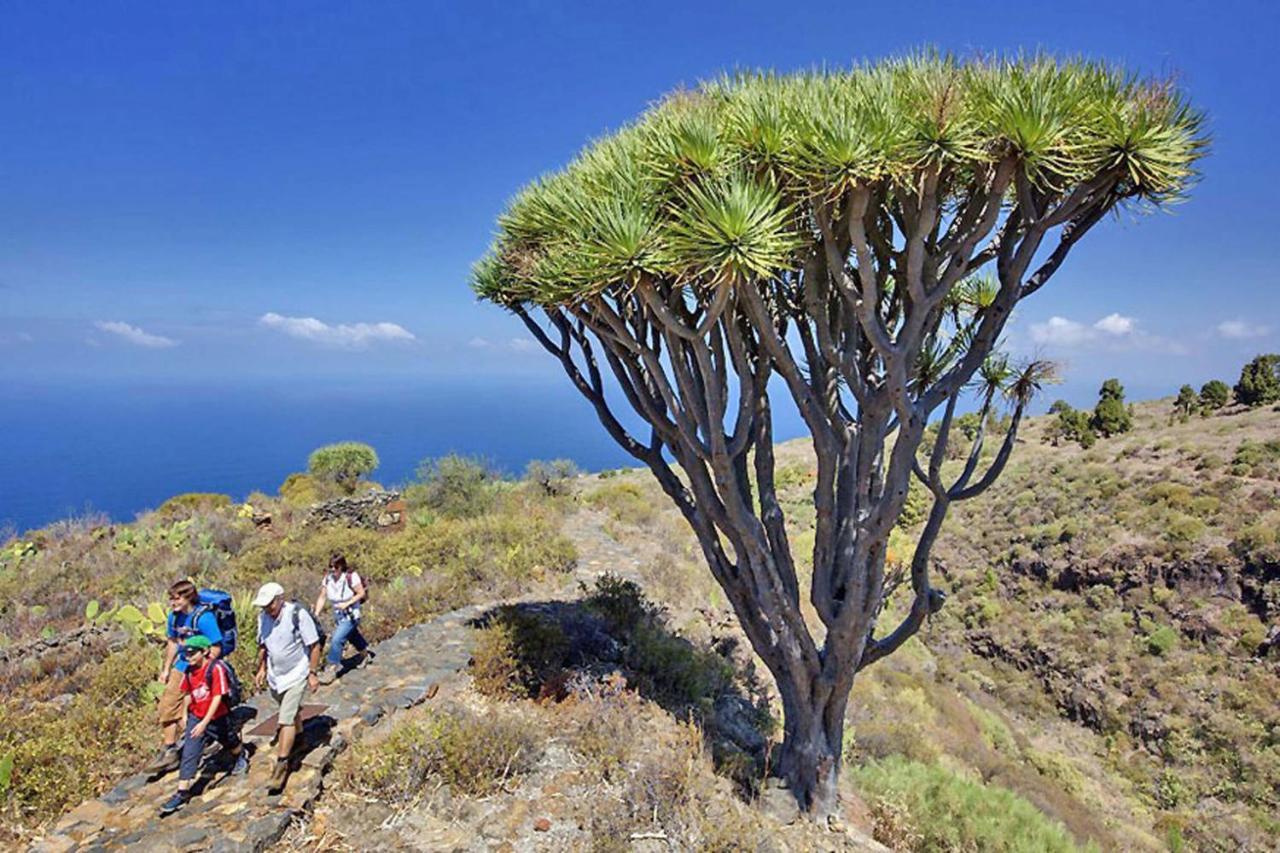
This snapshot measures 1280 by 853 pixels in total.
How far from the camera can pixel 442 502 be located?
1628cm

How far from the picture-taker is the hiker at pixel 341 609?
22.2ft

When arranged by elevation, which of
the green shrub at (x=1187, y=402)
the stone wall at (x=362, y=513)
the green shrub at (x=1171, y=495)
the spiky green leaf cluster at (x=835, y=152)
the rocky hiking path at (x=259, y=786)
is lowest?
the stone wall at (x=362, y=513)

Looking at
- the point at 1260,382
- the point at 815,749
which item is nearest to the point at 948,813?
the point at 815,749

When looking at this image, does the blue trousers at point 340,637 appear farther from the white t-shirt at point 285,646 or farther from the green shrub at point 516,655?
the white t-shirt at point 285,646

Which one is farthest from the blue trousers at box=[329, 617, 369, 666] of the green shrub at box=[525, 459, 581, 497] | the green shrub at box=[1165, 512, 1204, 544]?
the green shrub at box=[1165, 512, 1204, 544]

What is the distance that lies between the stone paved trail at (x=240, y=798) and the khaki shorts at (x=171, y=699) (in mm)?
495

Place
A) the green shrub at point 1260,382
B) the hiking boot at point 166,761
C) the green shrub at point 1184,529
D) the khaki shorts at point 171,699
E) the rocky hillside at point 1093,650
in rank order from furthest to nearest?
the green shrub at point 1260,382
the green shrub at point 1184,529
the rocky hillside at point 1093,650
the hiking boot at point 166,761
the khaki shorts at point 171,699

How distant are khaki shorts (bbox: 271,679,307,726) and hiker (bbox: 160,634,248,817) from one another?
0.39 metres

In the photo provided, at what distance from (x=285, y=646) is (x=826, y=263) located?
550cm

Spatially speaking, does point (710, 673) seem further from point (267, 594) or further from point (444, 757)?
point (267, 594)

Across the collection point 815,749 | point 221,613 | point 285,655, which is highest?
point 221,613

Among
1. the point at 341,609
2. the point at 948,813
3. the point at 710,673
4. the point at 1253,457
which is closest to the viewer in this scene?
the point at 948,813

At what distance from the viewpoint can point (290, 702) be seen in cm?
461

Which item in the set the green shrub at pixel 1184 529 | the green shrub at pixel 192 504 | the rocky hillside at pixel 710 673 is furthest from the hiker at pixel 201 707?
the green shrub at pixel 1184 529
